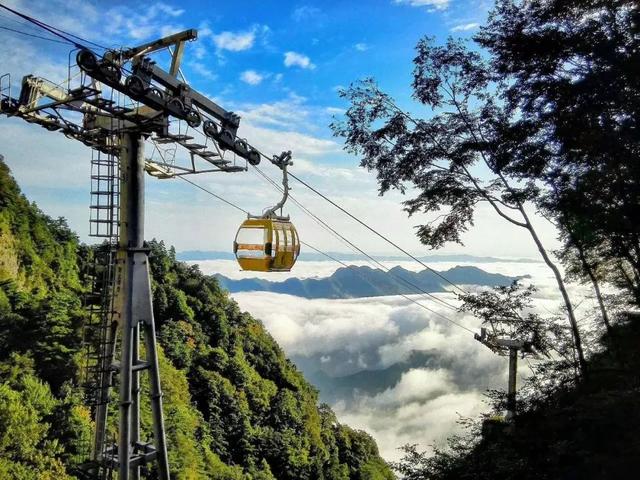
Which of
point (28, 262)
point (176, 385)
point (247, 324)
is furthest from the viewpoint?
point (247, 324)

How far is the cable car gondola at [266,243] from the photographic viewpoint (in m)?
10.0

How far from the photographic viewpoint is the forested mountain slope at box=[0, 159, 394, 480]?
19828mm

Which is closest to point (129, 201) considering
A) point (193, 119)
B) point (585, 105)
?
point (193, 119)

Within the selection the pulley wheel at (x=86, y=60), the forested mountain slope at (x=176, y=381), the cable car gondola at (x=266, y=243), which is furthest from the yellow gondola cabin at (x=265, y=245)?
the pulley wheel at (x=86, y=60)

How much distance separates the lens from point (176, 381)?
117ft

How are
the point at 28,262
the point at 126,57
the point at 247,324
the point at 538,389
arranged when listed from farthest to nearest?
the point at 247,324, the point at 28,262, the point at 538,389, the point at 126,57

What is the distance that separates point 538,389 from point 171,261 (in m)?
48.4

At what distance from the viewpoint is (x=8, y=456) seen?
16656mm

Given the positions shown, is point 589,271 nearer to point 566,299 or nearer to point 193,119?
point 566,299

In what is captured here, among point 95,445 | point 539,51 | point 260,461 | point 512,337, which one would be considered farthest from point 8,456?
point 260,461

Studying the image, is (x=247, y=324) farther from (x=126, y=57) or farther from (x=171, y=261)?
(x=126, y=57)

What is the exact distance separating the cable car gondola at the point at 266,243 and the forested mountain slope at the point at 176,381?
2129 mm

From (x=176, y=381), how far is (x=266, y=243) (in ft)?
96.7

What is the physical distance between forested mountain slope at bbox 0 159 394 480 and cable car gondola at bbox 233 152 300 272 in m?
2.13
